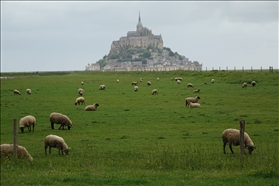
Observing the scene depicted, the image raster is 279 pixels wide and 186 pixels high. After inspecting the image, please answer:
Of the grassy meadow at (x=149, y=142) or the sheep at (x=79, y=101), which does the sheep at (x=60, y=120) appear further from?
the sheep at (x=79, y=101)

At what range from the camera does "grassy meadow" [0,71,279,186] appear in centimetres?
1419

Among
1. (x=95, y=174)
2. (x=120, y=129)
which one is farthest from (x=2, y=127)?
(x=95, y=174)

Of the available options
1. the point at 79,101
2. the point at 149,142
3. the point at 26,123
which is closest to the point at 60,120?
the point at 26,123

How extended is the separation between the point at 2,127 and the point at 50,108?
9819 mm

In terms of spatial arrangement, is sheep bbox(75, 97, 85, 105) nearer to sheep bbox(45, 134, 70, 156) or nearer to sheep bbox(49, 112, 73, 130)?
sheep bbox(49, 112, 73, 130)

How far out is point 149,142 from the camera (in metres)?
22.3

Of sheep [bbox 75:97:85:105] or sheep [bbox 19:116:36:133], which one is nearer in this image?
sheep [bbox 19:116:36:133]

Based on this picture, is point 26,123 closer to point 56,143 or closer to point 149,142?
point 56,143

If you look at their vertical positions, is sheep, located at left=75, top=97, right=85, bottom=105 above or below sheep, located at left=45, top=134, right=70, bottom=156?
above

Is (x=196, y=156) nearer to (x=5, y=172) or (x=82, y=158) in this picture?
(x=82, y=158)

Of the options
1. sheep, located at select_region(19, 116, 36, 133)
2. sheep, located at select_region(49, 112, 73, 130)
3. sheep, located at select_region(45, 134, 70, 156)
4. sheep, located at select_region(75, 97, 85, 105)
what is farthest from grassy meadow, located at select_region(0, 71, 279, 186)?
sheep, located at select_region(75, 97, 85, 105)

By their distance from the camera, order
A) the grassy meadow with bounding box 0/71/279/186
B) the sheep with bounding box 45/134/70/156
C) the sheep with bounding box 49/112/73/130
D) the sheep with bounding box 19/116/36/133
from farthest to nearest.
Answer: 1. the sheep with bounding box 49/112/73/130
2. the sheep with bounding box 19/116/36/133
3. the sheep with bounding box 45/134/70/156
4. the grassy meadow with bounding box 0/71/279/186

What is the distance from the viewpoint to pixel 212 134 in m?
24.2

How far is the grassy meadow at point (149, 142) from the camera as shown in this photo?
46.5 ft
